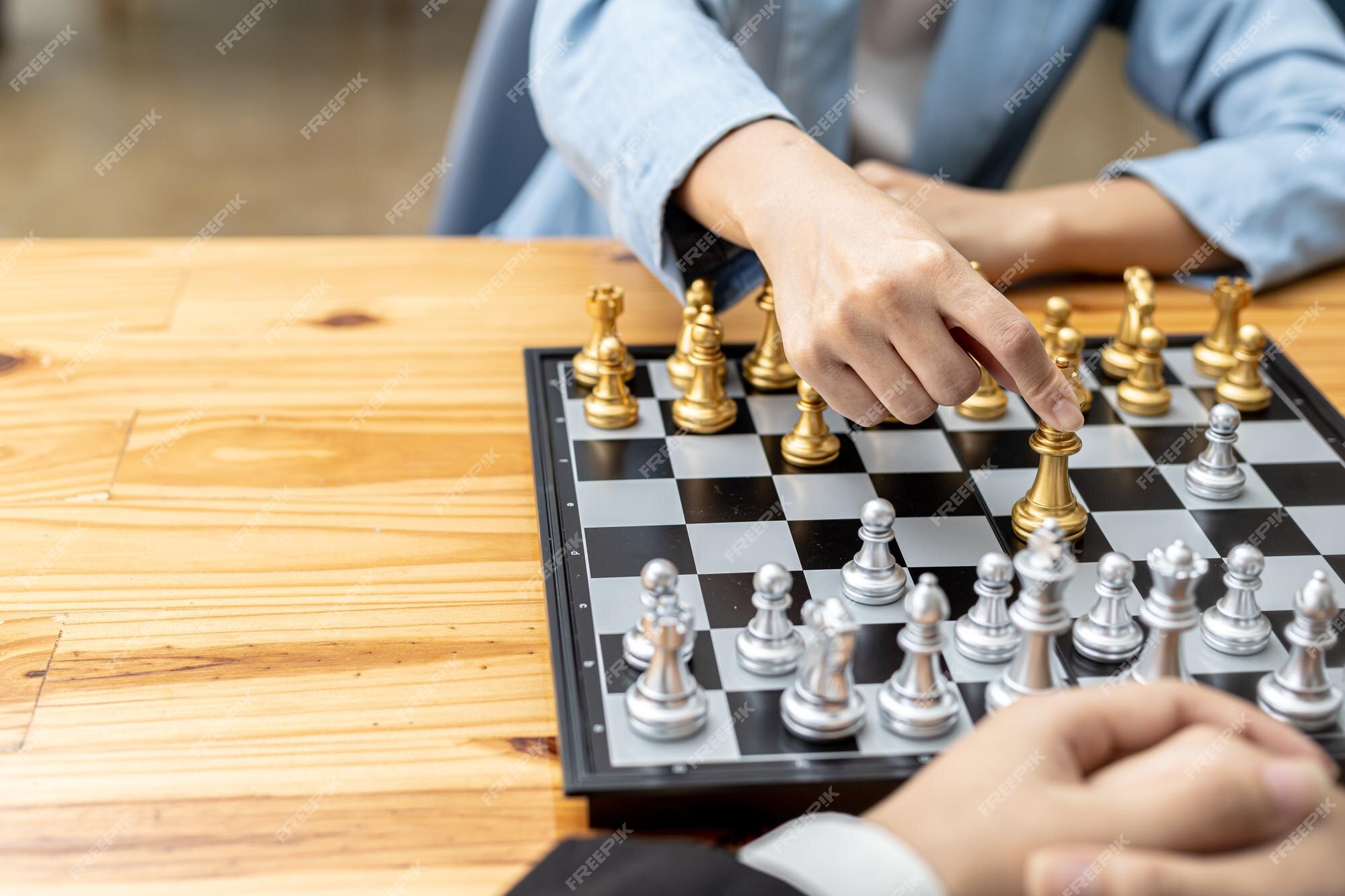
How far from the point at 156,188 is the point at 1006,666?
3415 mm

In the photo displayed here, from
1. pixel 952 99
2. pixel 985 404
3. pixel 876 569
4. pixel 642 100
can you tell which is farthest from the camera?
pixel 952 99

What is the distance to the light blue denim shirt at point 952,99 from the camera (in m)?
1.27

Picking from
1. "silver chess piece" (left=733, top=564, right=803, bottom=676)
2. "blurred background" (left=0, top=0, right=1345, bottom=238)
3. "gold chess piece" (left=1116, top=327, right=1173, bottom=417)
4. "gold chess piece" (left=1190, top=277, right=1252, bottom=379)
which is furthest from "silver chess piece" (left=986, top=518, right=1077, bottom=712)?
"blurred background" (left=0, top=0, right=1345, bottom=238)

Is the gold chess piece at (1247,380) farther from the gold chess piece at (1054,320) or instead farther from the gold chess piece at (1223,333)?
the gold chess piece at (1054,320)

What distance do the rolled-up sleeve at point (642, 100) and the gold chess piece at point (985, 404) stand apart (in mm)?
306

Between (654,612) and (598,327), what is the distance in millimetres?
484

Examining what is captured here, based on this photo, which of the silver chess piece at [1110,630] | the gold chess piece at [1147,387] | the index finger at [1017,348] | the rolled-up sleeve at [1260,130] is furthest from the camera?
the rolled-up sleeve at [1260,130]

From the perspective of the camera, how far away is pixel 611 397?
1.15 m

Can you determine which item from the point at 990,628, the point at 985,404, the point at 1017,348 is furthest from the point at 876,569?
the point at 985,404

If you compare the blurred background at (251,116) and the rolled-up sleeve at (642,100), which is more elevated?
the rolled-up sleeve at (642,100)

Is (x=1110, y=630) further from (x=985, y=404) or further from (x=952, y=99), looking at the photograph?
(x=952, y=99)

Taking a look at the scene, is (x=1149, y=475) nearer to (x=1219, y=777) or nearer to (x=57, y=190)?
(x=1219, y=777)

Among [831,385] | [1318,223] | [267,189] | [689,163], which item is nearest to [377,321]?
[689,163]

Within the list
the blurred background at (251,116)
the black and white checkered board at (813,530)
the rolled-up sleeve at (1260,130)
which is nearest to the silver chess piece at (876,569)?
the black and white checkered board at (813,530)
